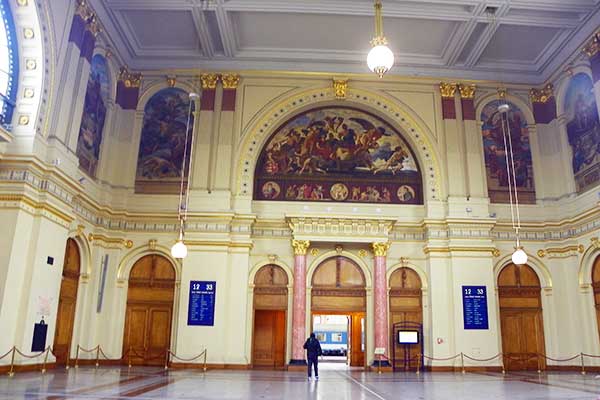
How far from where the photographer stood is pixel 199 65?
15297mm

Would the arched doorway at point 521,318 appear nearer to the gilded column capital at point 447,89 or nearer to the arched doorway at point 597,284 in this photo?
the arched doorway at point 597,284

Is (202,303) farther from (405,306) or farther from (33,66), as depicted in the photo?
(33,66)

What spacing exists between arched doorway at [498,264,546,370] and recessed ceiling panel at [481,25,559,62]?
607 centimetres

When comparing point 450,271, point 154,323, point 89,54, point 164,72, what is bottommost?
point 154,323

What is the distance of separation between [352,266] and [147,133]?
7201 millimetres

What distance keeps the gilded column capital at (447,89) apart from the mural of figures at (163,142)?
24.9 ft

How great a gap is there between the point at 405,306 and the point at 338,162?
466 cm

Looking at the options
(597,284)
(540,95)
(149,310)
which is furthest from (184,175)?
(597,284)

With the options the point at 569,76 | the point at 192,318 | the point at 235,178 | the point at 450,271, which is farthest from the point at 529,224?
the point at 192,318

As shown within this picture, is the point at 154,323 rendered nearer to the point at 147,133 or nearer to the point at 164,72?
the point at 147,133

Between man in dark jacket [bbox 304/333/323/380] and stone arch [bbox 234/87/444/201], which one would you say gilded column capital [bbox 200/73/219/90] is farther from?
man in dark jacket [bbox 304/333/323/380]

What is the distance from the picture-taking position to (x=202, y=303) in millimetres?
13469

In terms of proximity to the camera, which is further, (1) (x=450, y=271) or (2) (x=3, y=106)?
(1) (x=450, y=271)

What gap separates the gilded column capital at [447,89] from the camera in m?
15.5
